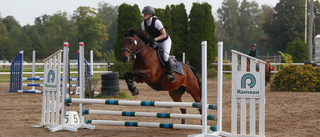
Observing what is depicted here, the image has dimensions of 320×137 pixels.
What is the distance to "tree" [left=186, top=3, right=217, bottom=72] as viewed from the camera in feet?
82.2

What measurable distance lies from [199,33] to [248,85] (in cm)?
2038

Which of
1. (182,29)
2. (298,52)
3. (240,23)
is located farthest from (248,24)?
(182,29)

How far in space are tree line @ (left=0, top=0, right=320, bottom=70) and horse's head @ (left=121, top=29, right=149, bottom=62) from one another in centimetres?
289

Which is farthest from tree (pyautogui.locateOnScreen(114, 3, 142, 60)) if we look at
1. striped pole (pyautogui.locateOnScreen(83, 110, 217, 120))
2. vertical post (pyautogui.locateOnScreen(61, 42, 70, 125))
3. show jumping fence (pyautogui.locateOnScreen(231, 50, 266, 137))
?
show jumping fence (pyautogui.locateOnScreen(231, 50, 266, 137))

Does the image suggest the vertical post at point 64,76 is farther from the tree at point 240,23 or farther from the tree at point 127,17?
the tree at point 240,23

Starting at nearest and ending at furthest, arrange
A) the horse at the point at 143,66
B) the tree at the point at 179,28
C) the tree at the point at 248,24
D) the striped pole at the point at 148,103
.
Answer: the striped pole at the point at 148,103 → the horse at the point at 143,66 → the tree at the point at 179,28 → the tree at the point at 248,24

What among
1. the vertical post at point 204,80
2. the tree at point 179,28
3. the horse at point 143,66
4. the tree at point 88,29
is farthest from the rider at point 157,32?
the tree at point 88,29

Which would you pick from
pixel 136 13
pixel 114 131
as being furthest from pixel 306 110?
pixel 136 13

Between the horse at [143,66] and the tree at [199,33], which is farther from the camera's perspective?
the tree at [199,33]

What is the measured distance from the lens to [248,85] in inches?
196

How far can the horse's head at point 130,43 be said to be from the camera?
18.5ft

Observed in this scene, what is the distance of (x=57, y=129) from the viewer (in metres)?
6.03

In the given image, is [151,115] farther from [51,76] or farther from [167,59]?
[51,76]

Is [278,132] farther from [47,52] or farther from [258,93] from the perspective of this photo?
[47,52]
